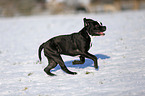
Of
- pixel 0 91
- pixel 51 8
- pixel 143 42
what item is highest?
pixel 51 8

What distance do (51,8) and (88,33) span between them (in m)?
26.5

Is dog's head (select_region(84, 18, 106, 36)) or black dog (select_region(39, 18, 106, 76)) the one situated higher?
dog's head (select_region(84, 18, 106, 36))

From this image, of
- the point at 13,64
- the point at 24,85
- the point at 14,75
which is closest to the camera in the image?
the point at 24,85

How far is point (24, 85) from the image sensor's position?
4844 millimetres

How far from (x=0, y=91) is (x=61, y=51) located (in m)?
1.69

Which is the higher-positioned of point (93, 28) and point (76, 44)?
point (93, 28)

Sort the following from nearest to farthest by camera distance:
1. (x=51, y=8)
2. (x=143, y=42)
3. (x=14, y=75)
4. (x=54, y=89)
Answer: (x=54, y=89)
(x=14, y=75)
(x=143, y=42)
(x=51, y=8)

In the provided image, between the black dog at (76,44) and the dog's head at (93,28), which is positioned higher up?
the dog's head at (93,28)

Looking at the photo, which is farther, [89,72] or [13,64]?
[13,64]

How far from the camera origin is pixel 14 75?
5.69m

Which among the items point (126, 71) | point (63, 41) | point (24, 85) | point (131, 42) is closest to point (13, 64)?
point (24, 85)

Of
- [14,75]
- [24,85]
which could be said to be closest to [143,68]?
[24,85]

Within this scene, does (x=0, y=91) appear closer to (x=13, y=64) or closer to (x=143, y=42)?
(x=13, y=64)

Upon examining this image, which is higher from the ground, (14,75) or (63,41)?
(63,41)
